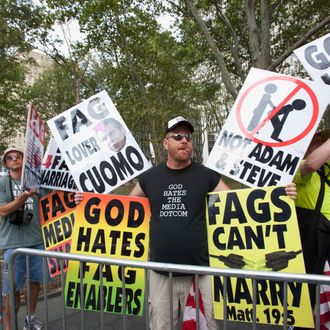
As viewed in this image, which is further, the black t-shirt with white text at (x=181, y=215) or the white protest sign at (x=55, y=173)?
the white protest sign at (x=55, y=173)

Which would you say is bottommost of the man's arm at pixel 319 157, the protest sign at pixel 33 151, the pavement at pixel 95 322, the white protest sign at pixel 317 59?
the pavement at pixel 95 322

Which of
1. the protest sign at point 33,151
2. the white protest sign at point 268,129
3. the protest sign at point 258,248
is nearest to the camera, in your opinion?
the protest sign at point 258,248

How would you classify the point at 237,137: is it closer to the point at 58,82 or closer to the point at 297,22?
the point at 297,22

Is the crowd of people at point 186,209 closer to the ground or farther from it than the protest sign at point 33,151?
closer to the ground

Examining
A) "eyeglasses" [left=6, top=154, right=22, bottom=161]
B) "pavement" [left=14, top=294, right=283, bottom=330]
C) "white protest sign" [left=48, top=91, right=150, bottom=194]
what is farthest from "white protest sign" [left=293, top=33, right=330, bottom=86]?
"eyeglasses" [left=6, top=154, right=22, bottom=161]

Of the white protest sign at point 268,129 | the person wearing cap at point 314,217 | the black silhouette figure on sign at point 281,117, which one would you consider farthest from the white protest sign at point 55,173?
the person wearing cap at point 314,217

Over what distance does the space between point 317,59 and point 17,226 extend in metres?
3.06

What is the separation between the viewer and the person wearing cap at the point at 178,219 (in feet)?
8.59

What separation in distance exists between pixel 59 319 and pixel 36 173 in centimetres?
187

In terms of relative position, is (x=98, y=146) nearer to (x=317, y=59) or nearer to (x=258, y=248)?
(x=258, y=248)

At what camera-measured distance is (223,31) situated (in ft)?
38.2

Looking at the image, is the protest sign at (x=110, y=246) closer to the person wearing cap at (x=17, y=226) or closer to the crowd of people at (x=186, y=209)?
the crowd of people at (x=186, y=209)

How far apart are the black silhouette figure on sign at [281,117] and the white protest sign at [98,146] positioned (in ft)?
3.71

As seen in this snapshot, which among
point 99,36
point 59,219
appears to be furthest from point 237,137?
point 99,36
